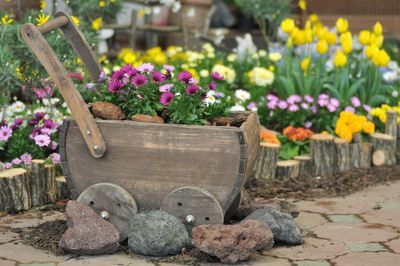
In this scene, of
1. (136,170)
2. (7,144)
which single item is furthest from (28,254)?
(7,144)

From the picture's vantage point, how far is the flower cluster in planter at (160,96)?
14.4 ft

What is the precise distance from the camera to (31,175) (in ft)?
16.6

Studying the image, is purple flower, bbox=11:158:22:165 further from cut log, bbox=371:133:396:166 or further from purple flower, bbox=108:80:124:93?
cut log, bbox=371:133:396:166

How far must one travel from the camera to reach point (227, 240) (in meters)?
3.96

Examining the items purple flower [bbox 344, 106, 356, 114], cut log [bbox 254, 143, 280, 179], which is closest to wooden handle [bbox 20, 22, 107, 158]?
cut log [bbox 254, 143, 280, 179]

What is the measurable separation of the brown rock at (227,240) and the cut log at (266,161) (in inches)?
68.2

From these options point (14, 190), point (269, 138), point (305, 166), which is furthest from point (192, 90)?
point (305, 166)

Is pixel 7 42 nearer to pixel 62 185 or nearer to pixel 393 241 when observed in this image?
pixel 62 185

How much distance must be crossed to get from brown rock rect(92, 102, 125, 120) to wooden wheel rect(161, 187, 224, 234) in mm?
498

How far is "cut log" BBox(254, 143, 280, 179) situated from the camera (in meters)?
5.75

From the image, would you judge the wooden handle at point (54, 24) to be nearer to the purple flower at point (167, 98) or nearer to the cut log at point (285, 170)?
the purple flower at point (167, 98)

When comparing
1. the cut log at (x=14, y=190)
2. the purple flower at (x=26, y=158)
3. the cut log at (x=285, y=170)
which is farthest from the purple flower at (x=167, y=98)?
the cut log at (x=285, y=170)

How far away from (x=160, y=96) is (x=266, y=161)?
1.45 meters

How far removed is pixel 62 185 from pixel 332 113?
2.31 metres
